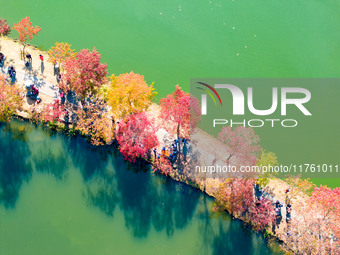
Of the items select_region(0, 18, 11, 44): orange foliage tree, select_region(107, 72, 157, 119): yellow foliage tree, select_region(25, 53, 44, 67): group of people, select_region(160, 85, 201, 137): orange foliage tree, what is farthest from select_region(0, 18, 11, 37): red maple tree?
select_region(160, 85, 201, 137): orange foliage tree

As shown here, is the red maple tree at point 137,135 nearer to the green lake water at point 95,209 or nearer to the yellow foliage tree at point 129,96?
the yellow foliage tree at point 129,96

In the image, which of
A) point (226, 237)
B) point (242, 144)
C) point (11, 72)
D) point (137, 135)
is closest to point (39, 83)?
point (11, 72)

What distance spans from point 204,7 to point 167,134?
38.6 ft

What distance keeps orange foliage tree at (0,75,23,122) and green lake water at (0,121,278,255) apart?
2.24 metres

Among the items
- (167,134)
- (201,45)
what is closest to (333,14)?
(201,45)

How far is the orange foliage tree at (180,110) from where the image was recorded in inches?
981

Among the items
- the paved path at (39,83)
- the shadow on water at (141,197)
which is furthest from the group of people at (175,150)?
Result: the paved path at (39,83)

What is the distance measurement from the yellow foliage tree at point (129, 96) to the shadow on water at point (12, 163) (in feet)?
29.3

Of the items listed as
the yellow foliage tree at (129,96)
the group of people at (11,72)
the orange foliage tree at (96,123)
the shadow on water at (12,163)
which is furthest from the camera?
the group of people at (11,72)

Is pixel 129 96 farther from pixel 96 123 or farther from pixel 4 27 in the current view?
pixel 4 27

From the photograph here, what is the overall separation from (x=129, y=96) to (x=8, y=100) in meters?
9.70

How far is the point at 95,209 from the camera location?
26.9 metres

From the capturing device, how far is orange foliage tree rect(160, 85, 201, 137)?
24922 mm

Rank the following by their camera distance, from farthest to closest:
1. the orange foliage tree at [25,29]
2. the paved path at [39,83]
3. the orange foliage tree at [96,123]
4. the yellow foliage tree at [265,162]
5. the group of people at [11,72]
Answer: the paved path at [39,83] → the group of people at [11,72] → the orange foliage tree at [25,29] → the orange foliage tree at [96,123] → the yellow foliage tree at [265,162]
